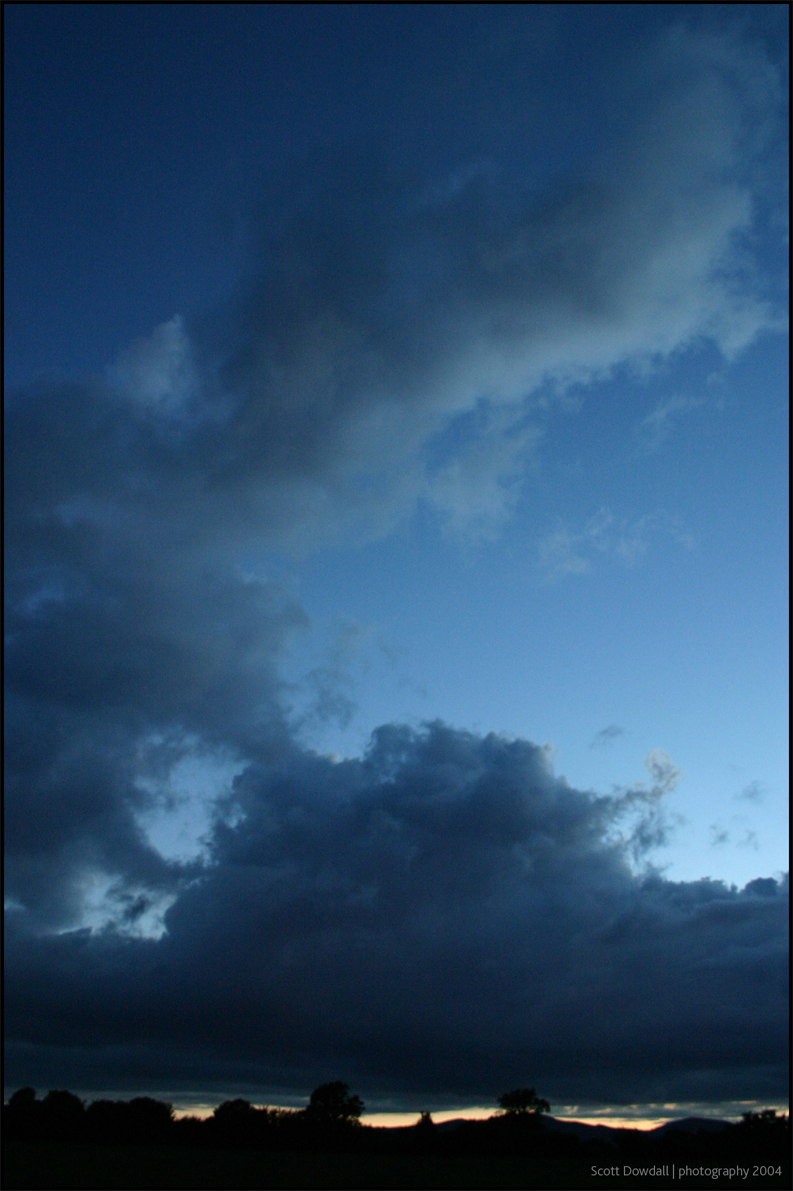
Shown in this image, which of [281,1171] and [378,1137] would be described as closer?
[281,1171]

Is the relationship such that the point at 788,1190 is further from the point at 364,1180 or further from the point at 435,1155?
the point at 435,1155

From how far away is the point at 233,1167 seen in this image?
130 m

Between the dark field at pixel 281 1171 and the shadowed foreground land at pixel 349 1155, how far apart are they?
10.3 inches

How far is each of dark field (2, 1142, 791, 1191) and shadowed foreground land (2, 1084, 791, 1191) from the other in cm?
26

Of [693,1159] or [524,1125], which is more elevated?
[693,1159]

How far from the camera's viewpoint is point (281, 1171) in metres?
121

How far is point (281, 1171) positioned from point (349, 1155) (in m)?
53.5

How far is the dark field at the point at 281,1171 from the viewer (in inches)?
4075

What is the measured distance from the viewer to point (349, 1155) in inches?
6501

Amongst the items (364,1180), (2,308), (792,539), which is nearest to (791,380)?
(792,539)

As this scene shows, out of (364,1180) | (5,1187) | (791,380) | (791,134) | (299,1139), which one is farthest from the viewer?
(299,1139)

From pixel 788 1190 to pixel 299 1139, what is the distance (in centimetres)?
11709

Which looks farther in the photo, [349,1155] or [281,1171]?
[349,1155]

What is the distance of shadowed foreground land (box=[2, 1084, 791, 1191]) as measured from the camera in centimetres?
10969
